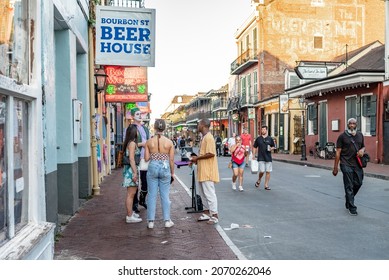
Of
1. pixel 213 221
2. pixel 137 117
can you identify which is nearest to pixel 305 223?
pixel 213 221

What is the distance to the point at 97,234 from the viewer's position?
640 centimetres

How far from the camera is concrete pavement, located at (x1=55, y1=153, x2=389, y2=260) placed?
208 inches

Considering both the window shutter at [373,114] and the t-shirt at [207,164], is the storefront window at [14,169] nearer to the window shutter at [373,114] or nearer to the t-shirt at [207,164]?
the t-shirt at [207,164]

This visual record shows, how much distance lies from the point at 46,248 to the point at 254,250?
2.46m

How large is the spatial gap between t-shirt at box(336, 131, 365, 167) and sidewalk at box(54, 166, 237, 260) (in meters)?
2.80

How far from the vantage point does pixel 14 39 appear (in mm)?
4145

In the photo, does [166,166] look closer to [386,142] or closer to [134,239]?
[134,239]

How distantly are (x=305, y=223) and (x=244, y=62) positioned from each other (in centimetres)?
3343

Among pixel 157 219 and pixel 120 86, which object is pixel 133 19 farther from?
pixel 120 86

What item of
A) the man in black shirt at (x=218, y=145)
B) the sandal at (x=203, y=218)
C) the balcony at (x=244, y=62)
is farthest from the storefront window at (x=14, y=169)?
the balcony at (x=244, y=62)

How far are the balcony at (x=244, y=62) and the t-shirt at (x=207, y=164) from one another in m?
31.1

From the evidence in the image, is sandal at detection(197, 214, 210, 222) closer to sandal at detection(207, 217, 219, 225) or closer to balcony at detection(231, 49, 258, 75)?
sandal at detection(207, 217, 219, 225)
